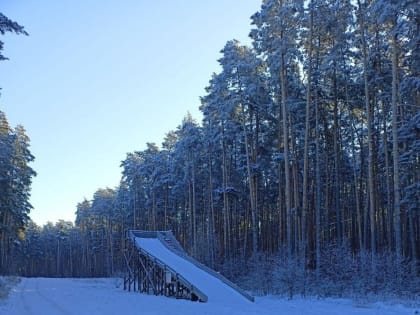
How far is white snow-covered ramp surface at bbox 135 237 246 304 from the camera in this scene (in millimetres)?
20078

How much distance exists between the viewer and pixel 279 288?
21.2 metres

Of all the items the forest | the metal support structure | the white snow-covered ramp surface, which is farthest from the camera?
the metal support structure

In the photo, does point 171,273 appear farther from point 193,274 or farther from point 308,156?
point 308,156

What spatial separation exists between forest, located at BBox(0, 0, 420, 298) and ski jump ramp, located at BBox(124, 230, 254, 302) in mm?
2425

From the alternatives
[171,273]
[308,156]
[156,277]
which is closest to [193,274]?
[171,273]

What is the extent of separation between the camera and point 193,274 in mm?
24234

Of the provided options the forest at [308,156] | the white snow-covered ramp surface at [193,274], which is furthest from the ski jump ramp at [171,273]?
the forest at [308,156]

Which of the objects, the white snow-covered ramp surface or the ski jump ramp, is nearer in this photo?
the white snow-covered ramp surface

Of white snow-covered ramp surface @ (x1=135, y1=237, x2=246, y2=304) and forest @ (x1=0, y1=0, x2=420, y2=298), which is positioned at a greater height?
forest @ (x1=0, y1=0, x2=420, y2=298)

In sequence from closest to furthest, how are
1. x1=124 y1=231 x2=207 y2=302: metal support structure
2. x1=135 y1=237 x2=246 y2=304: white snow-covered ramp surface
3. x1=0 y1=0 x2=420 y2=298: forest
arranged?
x1=135 y1=237 x2=246 y2=304: white snow-covered ramp surface, x1=0 y1=0 x2=420 y2=298: forest, x1=124 y1=231 x2=207 y2=302: metal support structure

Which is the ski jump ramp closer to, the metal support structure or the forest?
the metal support structure

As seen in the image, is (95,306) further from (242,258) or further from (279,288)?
(242,258)

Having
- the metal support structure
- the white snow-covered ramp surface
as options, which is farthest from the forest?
the metal support structure

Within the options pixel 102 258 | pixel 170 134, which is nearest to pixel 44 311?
pixel 170 134
